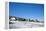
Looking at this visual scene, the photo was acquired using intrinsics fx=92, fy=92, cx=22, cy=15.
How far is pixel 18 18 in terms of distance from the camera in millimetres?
1200

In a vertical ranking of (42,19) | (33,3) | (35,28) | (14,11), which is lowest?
(35,28)

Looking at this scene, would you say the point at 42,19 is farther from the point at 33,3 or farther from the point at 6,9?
the point at 6,9

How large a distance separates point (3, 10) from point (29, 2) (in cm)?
35

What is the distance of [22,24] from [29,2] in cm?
30

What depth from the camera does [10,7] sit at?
1177 mm

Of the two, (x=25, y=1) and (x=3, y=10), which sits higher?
(x=25, y=1)

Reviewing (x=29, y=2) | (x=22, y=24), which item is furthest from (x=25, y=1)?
(x=22, y=24)

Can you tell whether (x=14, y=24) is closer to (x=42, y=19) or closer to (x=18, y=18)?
(x=18, y=18)

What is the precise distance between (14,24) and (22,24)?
0.10 m

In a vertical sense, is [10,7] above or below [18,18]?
above

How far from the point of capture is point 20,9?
1205 millimetres

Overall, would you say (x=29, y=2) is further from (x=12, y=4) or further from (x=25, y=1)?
(x=12, y=4)

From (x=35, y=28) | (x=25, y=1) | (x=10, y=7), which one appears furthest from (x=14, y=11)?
(x=35, y=28)

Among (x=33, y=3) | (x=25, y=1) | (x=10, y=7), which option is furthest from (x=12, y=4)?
(x=33, y=3)
